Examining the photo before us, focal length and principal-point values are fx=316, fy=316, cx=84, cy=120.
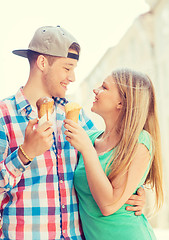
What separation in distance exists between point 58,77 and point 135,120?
304 millimetres

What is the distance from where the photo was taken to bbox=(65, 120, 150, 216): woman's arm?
896 millimetres

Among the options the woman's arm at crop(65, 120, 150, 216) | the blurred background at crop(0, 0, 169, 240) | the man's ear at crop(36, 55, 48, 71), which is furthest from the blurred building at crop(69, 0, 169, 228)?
the woman's arm at crop(65, 120, 150, 216)

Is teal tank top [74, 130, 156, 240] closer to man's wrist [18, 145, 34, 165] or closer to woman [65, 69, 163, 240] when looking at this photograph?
woman [65, 69, 163, 240]

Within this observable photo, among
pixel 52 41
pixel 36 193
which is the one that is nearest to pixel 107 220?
pixel 36 193

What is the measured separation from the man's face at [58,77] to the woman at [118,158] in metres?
0.12

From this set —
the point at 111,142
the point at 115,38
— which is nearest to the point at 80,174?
the point at 111,142

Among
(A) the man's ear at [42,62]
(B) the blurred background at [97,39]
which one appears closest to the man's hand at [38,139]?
(A) the man's ear at [42,62]

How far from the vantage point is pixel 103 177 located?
3.00 feet

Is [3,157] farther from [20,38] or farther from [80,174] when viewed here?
[20,38]

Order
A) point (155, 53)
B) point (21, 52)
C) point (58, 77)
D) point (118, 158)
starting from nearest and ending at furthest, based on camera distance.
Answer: point (118, 158), point (58, 77), point (21, 52), point (155, 53)

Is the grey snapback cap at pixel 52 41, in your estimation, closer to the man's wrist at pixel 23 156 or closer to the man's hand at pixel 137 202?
the man's wrist at pixel 23 156

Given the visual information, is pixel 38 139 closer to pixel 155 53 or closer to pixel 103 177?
pixel 103 177

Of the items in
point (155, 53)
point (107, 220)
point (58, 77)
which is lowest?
point (107, 220)

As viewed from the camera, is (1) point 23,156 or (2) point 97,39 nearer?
(1) point 23,156
